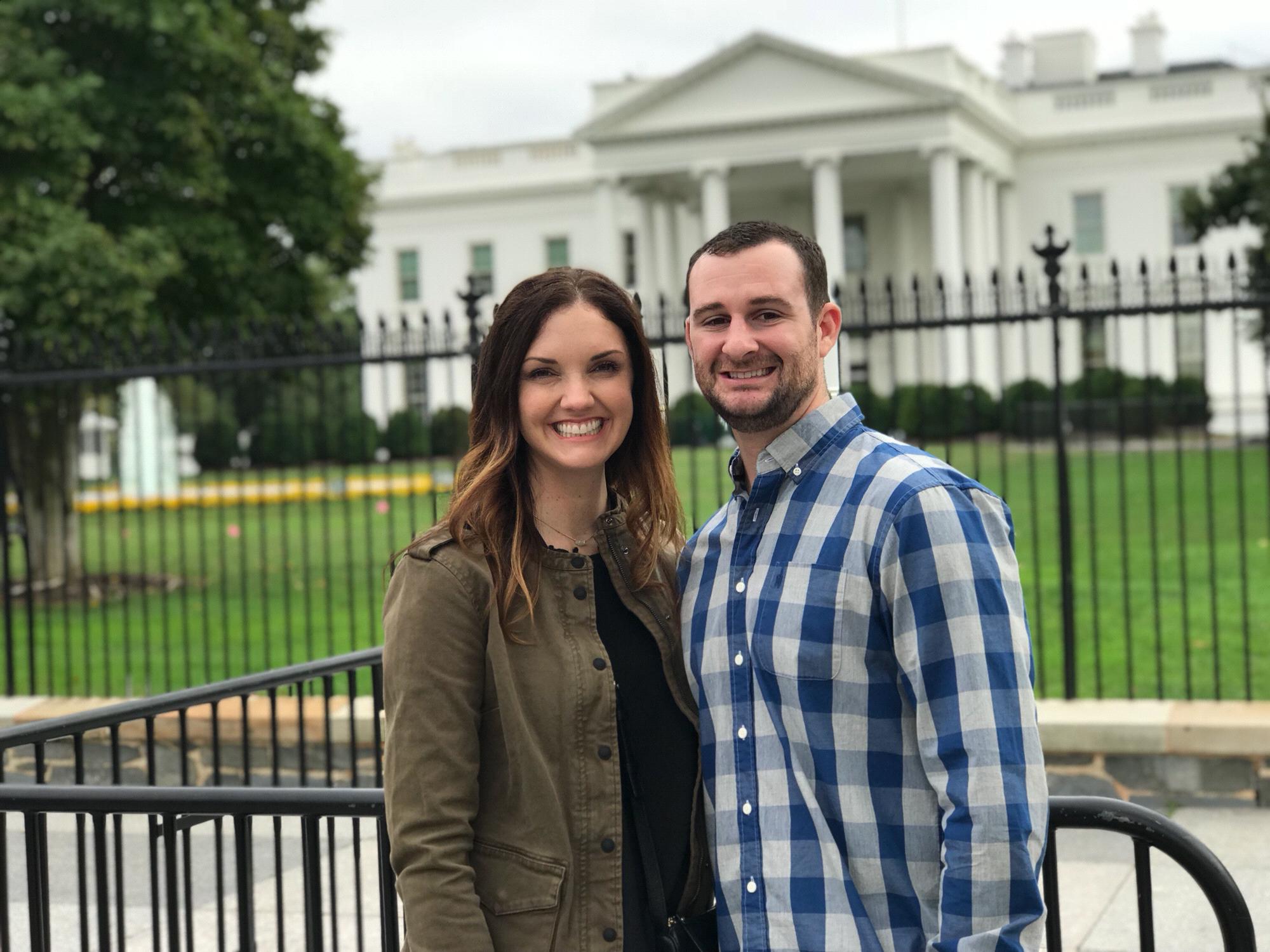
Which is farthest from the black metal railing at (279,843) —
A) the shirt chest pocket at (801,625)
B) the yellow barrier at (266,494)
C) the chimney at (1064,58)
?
the chimney at (1064,58)

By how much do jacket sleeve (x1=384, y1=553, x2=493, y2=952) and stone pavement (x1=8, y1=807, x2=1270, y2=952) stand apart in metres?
2.77

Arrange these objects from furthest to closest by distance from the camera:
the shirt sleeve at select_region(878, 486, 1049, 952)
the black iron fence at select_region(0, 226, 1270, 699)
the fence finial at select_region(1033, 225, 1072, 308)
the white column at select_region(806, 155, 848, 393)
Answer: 1. the white column at select_region(806, 155, 848, 393)
2. the black iron fence at select_region(0, 226, 1270, 699)
3. the fence finial at select_region(1033, 225, 1072, 308)
4. the shirt sleeve at select_region(878, 486, 1049, 952)

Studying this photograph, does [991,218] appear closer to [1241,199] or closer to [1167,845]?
[1241,199]

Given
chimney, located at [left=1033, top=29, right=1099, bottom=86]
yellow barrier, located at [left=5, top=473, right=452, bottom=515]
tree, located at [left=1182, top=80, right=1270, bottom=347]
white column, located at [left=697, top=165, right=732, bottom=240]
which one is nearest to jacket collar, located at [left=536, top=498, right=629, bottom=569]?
yellow barrier, located at [left=5, top=473, right=452, bottom=515]

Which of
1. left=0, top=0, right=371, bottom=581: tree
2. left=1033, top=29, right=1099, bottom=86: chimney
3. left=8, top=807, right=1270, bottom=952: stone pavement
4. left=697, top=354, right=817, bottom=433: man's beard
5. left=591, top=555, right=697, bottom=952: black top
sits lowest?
left=8, top=807, right=1270, bottom=952: stone pavement

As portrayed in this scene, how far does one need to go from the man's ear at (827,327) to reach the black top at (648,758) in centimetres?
49

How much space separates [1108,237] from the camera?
153 feet

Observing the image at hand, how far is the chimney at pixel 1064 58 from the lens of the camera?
2131 inches

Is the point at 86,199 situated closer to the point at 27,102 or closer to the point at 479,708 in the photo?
the point at 27,102

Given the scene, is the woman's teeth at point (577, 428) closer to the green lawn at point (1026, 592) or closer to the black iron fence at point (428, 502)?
the black iron fence at point (428, 502)

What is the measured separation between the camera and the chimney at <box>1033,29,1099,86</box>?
54.1 meters

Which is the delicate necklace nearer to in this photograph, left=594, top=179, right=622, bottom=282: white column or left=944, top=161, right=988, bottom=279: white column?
left=594, top=179, right=622, bottom=282: white column

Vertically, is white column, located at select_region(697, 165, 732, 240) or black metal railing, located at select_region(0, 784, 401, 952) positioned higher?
white column, located at select_region(697, 165, 732, 240)

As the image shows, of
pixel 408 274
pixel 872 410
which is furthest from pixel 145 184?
pixel 408 274
